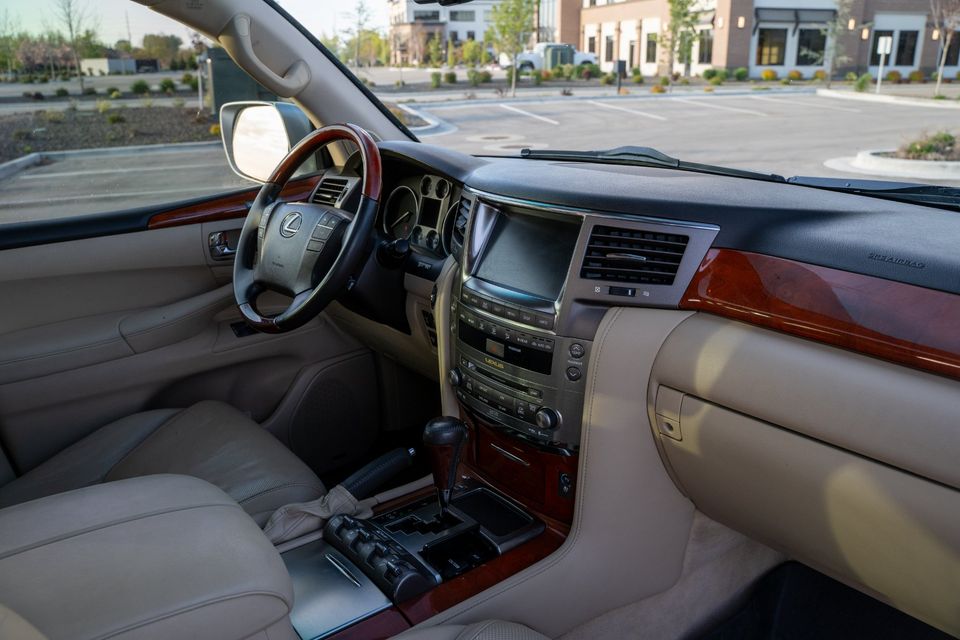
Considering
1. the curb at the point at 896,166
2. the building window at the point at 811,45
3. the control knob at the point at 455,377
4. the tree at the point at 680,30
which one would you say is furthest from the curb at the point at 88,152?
the building window at the point at 811,45

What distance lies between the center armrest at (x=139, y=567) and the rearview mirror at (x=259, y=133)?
1459mm

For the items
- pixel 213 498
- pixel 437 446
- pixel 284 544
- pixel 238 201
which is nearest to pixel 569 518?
pixel 437 446

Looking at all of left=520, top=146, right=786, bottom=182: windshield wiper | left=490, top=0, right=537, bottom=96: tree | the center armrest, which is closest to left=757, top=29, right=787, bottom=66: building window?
left=490, top=0, right=537, bottom=96: tree

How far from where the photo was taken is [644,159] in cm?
211

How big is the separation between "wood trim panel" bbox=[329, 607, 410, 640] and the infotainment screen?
73cm

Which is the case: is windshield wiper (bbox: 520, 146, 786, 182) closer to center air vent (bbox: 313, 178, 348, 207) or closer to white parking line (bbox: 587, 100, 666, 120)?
center air vent (bbox: 313, 178, 348, 207)

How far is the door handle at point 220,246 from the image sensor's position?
9.07 feet

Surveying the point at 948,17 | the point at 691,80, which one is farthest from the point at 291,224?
the point at 691,80

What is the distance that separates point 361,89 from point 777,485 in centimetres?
174

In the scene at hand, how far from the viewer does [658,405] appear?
160cm

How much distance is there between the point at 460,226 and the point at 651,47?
70.5 ft

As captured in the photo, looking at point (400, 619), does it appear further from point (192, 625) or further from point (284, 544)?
point (192, 625)

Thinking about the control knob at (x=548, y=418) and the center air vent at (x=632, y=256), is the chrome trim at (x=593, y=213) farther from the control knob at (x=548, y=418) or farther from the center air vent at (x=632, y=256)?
the control knob at (x=548, y=418)

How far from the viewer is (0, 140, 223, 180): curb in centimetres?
288
